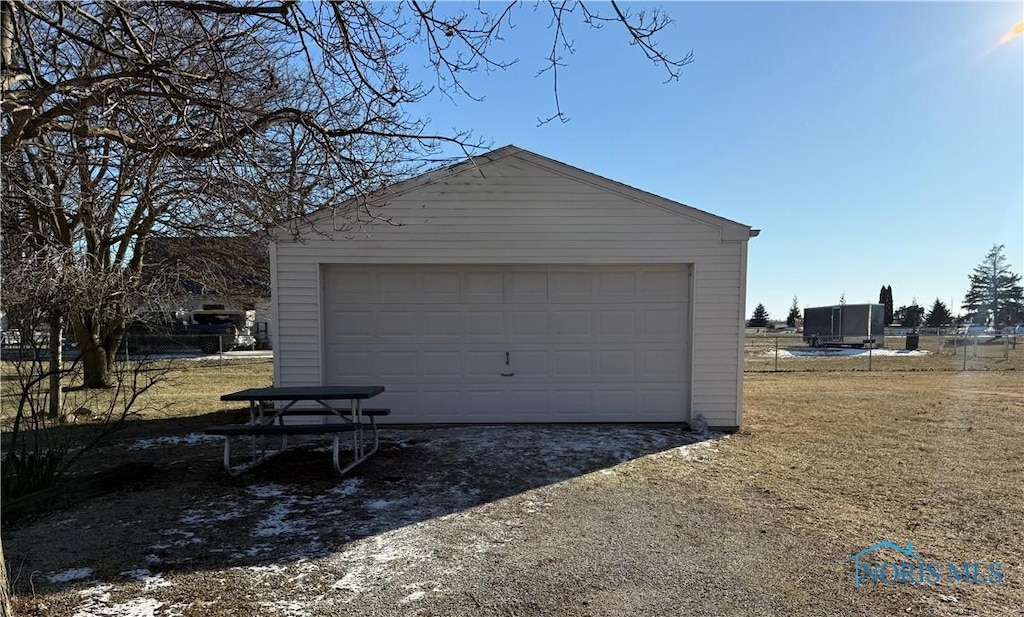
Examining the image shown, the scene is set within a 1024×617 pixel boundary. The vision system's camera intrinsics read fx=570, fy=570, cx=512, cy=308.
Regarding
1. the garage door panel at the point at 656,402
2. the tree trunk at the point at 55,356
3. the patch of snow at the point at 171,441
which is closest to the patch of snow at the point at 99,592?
the patch of snow at the point at 171,441

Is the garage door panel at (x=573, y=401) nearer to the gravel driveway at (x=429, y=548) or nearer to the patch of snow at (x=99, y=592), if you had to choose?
the gravel driveway at (x=429, y=548)

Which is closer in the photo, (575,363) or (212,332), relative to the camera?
(575,363)

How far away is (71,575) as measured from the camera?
3.15 meters

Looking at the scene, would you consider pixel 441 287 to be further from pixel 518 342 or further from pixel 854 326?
pixel 854 326

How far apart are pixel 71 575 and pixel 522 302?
5257mm

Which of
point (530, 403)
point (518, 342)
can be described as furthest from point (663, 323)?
point (530, 403)

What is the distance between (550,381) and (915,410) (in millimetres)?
5924

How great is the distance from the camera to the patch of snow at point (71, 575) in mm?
3104

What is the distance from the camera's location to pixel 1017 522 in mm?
4113

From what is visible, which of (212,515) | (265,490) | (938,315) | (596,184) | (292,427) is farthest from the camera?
(938,315)

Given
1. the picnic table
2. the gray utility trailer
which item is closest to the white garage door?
the picnic table


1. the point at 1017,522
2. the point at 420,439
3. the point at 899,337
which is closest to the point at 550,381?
the point at 420,439

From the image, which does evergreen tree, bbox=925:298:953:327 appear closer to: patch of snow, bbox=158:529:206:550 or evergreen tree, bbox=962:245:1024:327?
evergreen tree, bbox=962:245:1024:327

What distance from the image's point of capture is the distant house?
10414mm
